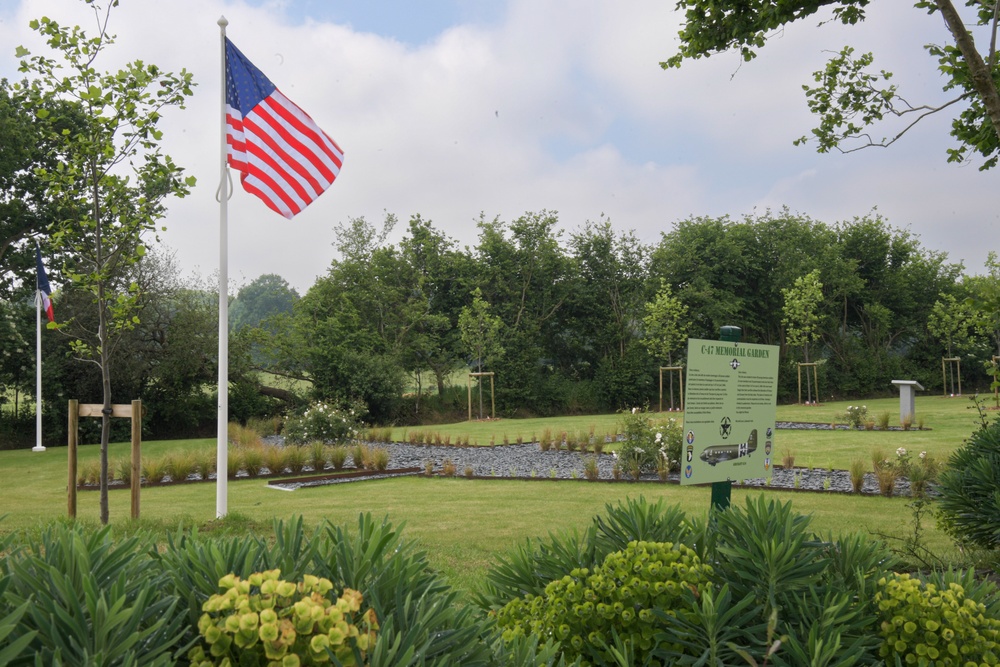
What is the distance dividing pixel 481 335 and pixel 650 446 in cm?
1646

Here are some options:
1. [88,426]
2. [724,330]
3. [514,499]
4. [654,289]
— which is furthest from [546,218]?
[724,330]

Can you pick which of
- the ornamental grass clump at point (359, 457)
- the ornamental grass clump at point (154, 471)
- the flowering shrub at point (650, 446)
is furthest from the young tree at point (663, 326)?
the ornamental grass clump at point (154, 471)

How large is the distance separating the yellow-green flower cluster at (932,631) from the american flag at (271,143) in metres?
6.81

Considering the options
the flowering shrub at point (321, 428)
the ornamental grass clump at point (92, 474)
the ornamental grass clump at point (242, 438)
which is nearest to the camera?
the ornamental grass clump at point (92, 474)

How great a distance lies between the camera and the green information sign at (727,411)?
12.8 feet

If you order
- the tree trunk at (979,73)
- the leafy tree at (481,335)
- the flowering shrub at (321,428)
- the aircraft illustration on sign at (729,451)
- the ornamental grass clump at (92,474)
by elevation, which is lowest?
the ornamental grass clump at (92,474)

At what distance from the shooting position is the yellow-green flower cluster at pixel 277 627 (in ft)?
4.39

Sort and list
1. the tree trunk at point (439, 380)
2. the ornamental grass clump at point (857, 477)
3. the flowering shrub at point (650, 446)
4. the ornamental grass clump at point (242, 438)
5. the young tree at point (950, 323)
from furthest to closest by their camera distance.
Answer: the young tree at point (950, 323)
the tree trunk at point (439, 380)
the ornamental grass clump at point (242, 438)
the flowering shrub at point (650, 446)
the ornamental grass clump at point (857, 477)

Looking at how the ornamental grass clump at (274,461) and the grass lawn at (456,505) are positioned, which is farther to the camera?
the ornamental grass clump at (274,461)

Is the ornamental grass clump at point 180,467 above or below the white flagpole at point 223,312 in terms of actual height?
below

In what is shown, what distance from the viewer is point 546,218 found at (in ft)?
107

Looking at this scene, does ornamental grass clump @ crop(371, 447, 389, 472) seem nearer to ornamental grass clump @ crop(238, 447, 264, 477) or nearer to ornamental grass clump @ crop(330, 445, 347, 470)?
ornamental grass clump @ crop(330, 445, 347, 470)

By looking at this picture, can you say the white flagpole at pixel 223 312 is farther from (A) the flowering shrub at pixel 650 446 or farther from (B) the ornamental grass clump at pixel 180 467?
(A) the flowering shrub at pixel 650 446

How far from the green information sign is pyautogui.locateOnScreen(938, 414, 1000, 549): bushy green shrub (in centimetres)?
174
